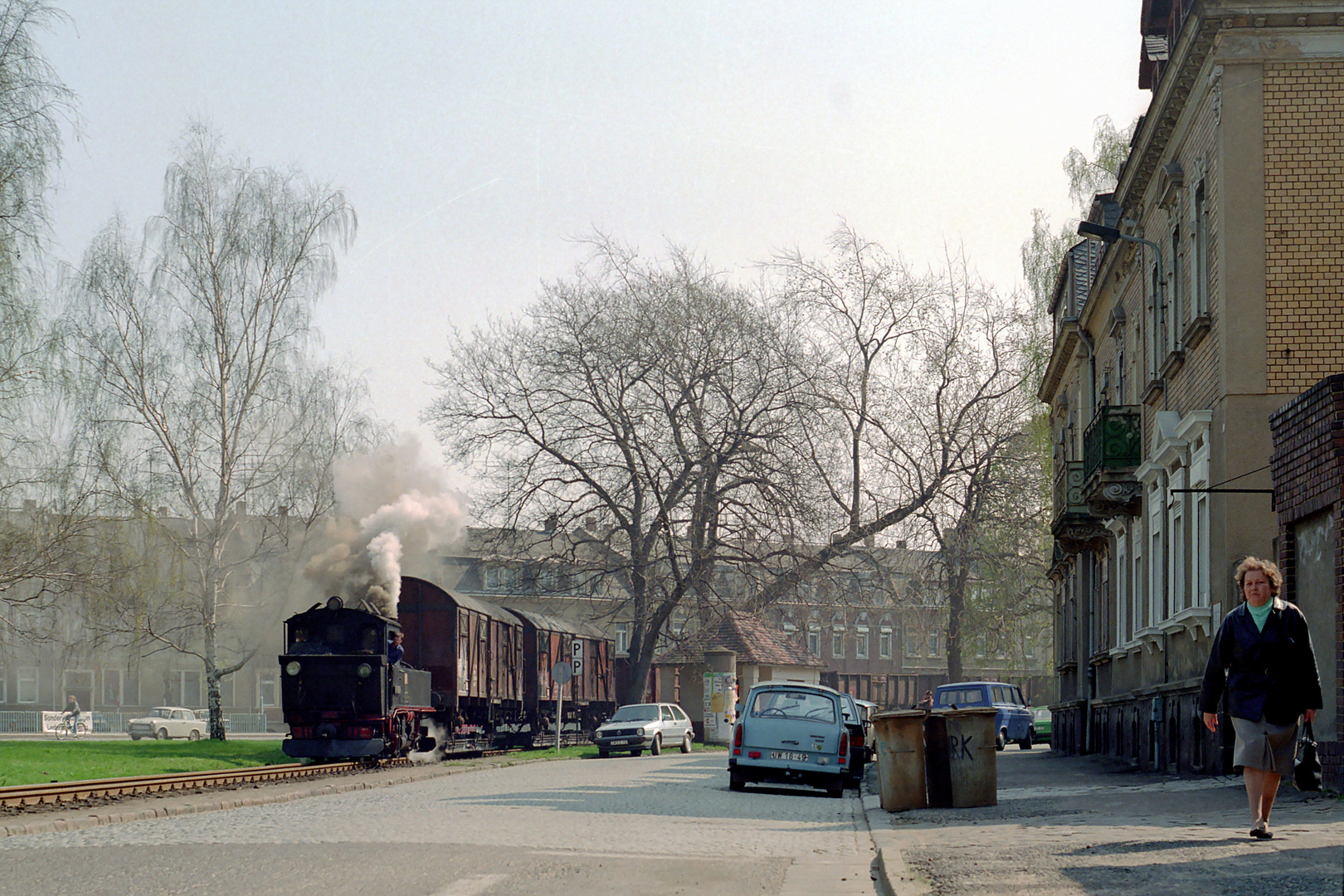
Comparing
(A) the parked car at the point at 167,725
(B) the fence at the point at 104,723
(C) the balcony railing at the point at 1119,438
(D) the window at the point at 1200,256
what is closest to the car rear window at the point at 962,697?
(C) the balcony railing at the point at 1119,438

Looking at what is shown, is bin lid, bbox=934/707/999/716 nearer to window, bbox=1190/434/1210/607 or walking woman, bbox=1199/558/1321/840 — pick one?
window, bbox=1190/434/1210/607

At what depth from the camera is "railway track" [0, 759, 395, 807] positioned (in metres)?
17.0

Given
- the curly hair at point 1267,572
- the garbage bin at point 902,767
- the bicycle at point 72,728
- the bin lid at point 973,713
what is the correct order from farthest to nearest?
the bicycle at point 72,728
the garbage bin at point 902,767
the bin lid at point 973,713
the curly hair at point 1267,572

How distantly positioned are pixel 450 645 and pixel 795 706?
14431 millimetres

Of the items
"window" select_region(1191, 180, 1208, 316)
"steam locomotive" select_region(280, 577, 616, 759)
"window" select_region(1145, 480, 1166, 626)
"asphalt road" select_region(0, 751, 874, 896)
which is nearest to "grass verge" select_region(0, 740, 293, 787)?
"steam locomotive" select_region(280, 577, 616, 759)

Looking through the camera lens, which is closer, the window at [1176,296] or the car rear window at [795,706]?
the car rear window at [795,706]

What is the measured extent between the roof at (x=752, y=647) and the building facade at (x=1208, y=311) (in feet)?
80.3

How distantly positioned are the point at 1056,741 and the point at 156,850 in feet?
102

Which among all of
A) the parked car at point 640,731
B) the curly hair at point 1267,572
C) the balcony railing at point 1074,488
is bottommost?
the parked car at point 640,731

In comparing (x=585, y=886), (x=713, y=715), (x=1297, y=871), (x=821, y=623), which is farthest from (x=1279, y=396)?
(x=713, y=715)

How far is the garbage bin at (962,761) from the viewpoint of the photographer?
1602 cm

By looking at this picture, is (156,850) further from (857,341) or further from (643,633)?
(857,341)

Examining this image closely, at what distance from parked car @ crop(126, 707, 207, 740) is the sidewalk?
4573 cm

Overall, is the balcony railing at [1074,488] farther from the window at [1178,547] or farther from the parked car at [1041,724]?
the parked car at [1041,724]
